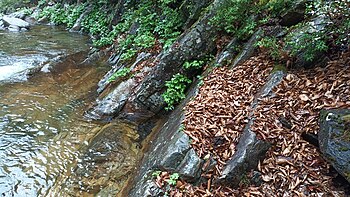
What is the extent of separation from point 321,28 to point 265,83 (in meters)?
1.07

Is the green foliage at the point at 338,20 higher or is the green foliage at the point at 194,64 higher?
A: the green foliage at the point at 338,20

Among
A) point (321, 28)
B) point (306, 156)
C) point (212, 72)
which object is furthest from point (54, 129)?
point (321, 28)

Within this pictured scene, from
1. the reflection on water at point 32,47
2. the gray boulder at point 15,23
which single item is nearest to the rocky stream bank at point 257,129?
the reflection on water at point 32,47

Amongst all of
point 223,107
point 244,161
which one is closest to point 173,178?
point 244,161

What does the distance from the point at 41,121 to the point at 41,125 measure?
173 mm

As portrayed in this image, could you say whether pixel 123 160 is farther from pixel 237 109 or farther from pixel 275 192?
pixel 275 192

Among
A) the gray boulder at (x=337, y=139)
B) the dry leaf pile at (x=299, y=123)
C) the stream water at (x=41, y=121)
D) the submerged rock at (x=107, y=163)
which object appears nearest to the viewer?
the gray boulder at (x=337, y=139)

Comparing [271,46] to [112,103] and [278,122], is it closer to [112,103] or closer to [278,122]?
[278,122]

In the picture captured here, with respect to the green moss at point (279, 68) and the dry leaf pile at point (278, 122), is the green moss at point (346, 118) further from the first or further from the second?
the green moss at point (279, 68)

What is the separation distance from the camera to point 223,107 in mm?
4176

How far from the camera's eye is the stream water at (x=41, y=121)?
434 centimetres

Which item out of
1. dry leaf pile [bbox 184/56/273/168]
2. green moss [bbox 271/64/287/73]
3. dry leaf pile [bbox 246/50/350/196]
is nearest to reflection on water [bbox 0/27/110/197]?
dry leaf pile [bbox 184/56/273/168]

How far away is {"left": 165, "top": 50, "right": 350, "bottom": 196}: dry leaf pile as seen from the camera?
3.01m

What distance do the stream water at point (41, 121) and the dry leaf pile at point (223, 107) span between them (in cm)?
213
